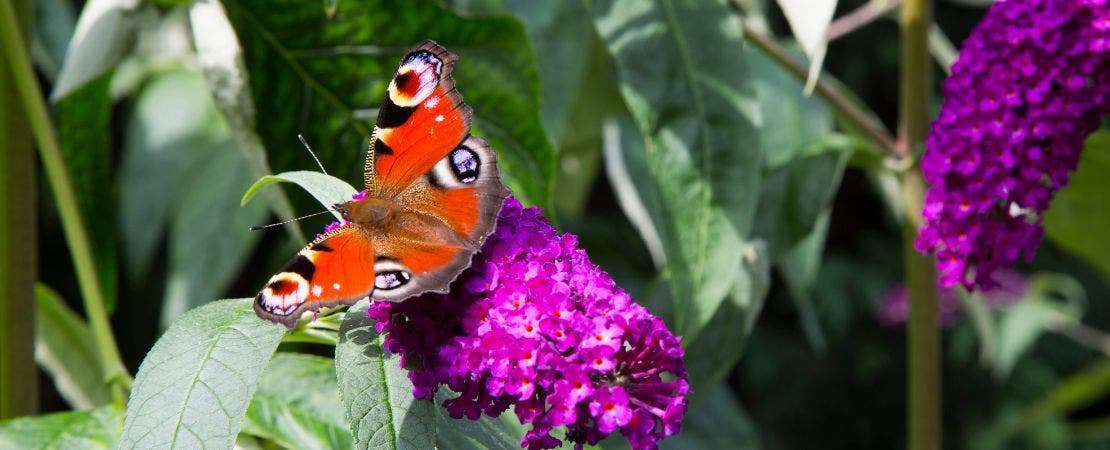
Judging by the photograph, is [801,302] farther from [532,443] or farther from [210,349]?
[210,349]

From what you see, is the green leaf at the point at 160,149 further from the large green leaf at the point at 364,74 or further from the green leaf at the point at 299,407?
the green leaf at the point at 299,407

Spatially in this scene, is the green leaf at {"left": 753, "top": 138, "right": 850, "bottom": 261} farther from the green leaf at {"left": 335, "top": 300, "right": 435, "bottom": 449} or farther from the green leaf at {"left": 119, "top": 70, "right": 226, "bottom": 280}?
the green leaf at {"left": 119, "top": 70, "right": 226, "bottom": 280}

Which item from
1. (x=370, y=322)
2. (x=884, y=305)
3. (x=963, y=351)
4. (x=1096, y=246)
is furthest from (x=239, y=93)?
(x=963, y=351)

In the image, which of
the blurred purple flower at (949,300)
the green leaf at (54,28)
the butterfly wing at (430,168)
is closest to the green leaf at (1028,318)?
the blurred purple flower at (949,300)

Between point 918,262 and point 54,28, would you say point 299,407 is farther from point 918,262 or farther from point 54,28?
point 54,28

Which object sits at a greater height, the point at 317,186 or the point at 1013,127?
the point at 317,186

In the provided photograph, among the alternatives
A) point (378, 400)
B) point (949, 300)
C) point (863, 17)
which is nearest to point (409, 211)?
point (378, 400)
